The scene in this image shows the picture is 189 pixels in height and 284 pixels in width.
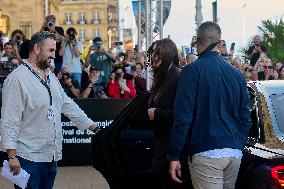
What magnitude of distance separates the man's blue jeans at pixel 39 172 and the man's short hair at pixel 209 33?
159 centimetres

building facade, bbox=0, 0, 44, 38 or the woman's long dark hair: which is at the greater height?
building facade, bbox=0, 0, 44, 38

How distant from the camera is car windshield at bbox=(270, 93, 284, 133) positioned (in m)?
5.61

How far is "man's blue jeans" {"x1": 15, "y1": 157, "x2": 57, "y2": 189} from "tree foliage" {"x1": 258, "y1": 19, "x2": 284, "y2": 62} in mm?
21807

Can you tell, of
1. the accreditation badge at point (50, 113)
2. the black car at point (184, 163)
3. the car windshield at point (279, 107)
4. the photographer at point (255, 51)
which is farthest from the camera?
the photographer at point (255, 51)

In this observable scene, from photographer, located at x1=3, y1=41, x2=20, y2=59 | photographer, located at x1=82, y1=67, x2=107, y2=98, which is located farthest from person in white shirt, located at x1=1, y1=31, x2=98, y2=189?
photographer, located at x1=3, y1=41, x2=20, y2=59

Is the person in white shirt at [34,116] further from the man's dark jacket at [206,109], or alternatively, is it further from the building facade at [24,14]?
the building facade at [24,14]

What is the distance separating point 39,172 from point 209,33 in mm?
1727

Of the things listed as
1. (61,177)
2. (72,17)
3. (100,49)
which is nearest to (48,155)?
(61,177)

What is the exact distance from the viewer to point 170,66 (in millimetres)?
6051

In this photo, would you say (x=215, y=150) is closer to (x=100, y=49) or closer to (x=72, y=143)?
(x=72, y=143)

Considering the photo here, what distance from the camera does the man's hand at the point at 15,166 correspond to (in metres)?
5.62

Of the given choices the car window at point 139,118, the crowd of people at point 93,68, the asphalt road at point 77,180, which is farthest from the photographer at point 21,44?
the car window at point 139,118

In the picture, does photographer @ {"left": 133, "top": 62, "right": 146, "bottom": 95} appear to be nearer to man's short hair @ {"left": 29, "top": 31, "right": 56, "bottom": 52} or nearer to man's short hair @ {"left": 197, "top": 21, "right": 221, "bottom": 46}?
man's short hair @ {"left": 29, "top": 31, "right": 56, "bottom": 52}

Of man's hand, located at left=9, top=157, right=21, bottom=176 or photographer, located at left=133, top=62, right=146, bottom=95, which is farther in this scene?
photographer, located at left=133, top=62, right=146, bottom=95
